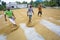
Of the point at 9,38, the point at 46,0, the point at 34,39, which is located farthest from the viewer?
the point at 46,0

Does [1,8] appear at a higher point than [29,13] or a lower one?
lower

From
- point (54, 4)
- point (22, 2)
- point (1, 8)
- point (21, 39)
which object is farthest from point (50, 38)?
point (22, 2)

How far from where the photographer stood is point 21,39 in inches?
444

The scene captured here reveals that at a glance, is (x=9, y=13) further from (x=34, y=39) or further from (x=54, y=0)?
(x=54, y=0)

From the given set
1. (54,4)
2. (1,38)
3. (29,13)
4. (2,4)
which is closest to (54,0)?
(54,4)

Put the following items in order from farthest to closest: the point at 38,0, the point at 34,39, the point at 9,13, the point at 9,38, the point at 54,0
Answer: the point at 54,0
the point at 38,0
the point at 9,13
the point at 9,38
the point at 34,39

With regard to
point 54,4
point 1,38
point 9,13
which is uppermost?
point 9,13

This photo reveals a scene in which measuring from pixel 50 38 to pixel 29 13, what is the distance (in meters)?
6.34

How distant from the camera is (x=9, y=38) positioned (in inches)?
468

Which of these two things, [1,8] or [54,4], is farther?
[54,4]

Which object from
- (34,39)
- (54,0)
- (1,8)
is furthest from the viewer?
(54,0)

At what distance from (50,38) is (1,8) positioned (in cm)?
3832

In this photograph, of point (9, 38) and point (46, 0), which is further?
point (46, 0)

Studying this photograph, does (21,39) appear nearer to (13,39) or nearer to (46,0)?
(13,39)
